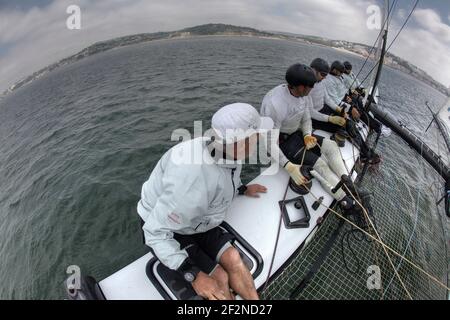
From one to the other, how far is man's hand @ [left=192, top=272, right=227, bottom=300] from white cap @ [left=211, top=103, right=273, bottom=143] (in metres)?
1.25

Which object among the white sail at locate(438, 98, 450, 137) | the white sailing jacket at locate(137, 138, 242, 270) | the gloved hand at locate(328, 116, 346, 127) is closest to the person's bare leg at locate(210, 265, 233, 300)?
the white sailing jacket at locate(137, 138, 242, 270)

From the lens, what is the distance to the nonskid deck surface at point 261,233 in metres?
2.22

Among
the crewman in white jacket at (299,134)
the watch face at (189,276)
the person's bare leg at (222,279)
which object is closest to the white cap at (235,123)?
the watch face at (189,276)

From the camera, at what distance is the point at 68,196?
6074 millimetres

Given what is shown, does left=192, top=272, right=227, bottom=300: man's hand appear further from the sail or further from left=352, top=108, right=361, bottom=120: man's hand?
the sail

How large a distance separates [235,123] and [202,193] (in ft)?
2.06

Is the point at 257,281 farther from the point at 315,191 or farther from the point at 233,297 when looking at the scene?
the point at 315,191

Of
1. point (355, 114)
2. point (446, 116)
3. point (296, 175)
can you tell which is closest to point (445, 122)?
point (446, 116)

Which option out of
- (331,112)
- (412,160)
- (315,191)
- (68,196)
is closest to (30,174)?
(68,196)

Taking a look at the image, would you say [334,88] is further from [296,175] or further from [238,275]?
[238,275]

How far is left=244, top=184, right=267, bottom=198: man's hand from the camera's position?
333 centimetres

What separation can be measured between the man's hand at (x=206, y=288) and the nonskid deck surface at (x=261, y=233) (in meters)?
0.52

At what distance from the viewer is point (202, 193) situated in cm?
179

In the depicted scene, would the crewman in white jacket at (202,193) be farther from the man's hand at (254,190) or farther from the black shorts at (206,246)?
the man's hand at (254,190)
